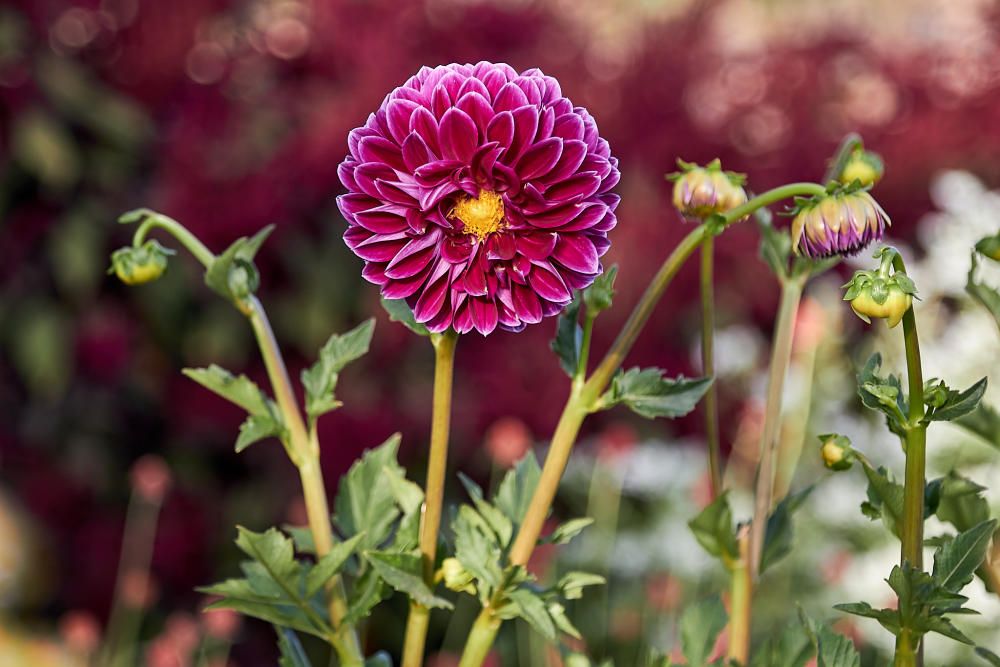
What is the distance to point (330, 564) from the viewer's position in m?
0.46

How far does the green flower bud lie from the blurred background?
814 millimetres

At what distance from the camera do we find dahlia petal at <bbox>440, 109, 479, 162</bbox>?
0.39m

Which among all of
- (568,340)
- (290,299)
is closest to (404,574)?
(568,340)

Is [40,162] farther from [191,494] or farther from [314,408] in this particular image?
[314,408]

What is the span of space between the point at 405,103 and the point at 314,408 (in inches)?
6.0

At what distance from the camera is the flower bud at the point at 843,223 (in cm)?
41

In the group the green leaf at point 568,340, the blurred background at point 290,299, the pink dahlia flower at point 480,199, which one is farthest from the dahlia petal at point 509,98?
the blurred background at point 290,299

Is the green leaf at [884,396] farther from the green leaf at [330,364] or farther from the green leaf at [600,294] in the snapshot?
the green leaf at [330,364]

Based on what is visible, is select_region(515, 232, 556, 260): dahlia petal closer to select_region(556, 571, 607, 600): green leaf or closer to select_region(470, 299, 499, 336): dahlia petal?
select_region(470, 299, 499, 336): dahlia petal

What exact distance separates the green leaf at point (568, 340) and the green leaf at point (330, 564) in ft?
0.37

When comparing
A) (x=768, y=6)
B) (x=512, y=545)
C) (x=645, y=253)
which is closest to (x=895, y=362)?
(x=645, y=253)

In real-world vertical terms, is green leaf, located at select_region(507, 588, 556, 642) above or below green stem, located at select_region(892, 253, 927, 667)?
below

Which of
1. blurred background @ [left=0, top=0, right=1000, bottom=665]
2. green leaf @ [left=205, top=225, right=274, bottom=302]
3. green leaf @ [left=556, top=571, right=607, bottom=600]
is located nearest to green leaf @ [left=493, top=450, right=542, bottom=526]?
green leaf @ [left=556, top=571, right=607, bottom=600]

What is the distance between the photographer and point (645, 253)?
1364 millimetres
